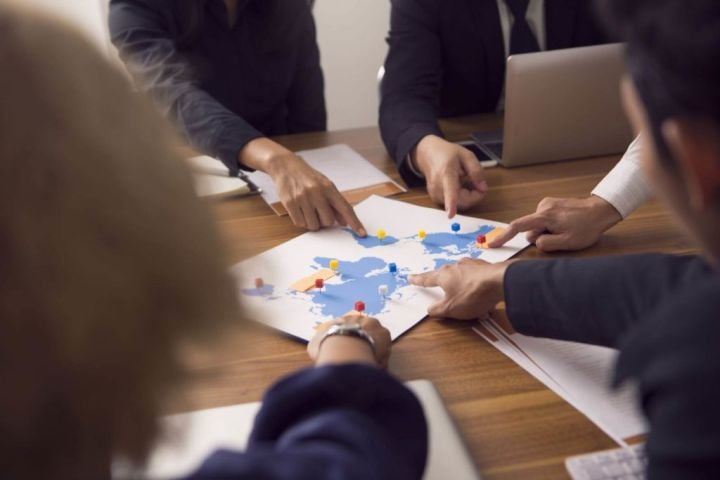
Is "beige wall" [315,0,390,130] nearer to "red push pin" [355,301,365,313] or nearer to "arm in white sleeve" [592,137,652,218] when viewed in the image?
"arm in white sleeve" [592,137,652,218]

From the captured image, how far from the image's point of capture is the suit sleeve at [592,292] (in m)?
Result: 0.78

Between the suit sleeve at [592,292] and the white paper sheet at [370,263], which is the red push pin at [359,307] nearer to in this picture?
the white paper sheet at [370,263]

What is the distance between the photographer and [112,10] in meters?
1.49

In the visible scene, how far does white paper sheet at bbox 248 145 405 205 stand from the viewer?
134 centimetres

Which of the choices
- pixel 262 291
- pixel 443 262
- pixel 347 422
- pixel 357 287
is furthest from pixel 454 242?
pixel 347 422

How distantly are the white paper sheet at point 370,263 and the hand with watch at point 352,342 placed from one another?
49mm

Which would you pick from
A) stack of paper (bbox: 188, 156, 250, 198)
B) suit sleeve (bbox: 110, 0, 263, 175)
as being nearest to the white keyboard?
stack of paper (bbox: 188, 156, 250, 198)

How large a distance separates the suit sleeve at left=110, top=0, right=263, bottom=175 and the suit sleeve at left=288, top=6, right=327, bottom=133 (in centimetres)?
40

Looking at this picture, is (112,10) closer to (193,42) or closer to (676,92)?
(193,42)

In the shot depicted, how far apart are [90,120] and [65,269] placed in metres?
0.09

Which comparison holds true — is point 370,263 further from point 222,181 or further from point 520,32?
point 520,32

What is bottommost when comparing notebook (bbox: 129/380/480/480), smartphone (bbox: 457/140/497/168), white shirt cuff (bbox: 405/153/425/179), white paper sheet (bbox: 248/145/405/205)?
white paper sheet (bbox: 248/145/405/205)

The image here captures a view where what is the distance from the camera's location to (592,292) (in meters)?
0.82

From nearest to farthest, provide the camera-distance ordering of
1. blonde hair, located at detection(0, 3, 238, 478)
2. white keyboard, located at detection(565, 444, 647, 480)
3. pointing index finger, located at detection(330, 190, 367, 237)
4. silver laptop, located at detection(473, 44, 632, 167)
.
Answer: blonde hair, located at detection(0, 3, 238, 478) < white keyboard, located at detection(565, 444, 647, 480) < pointing index finger, located at detection(330, 190, 367, 237) < silver laptop, located at detection(473, 44, 632, 167)
